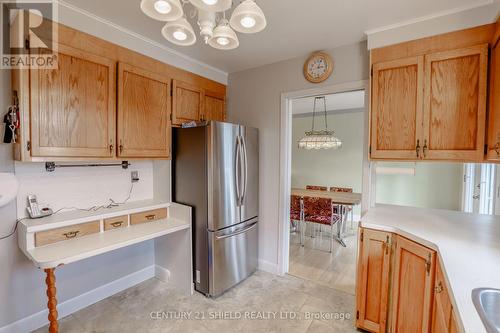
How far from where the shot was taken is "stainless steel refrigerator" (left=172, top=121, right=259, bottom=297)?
2379 millimetres

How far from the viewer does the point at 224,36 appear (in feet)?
4.57

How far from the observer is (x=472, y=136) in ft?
5.76

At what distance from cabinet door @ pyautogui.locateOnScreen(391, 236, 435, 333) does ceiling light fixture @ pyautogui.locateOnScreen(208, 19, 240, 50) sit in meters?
1.72

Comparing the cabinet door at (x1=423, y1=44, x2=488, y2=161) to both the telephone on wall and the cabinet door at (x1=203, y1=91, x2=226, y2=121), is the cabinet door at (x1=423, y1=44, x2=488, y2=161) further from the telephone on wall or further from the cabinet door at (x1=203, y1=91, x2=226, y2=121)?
the telephone on wall

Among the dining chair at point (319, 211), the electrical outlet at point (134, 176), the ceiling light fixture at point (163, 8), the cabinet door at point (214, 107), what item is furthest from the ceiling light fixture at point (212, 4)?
the dining chair at point (319, 211)

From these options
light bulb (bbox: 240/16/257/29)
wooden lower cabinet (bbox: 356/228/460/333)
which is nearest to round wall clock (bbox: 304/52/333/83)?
light bulb (bbox: 240/16/257/29)

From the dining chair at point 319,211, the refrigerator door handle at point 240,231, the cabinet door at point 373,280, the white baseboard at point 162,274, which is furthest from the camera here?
the dining chair at point 319,211

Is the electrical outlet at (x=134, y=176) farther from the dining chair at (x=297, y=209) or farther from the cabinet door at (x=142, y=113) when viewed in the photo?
the dining chair at (x=297, y=209)

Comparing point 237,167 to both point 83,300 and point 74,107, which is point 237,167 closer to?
point 74,107

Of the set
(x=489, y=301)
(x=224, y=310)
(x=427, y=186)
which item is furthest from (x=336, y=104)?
(x=489, y=301)

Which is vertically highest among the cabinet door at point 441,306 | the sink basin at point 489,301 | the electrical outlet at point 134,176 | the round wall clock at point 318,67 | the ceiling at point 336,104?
the ceiling at point 336,104

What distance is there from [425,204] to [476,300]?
3417 mm

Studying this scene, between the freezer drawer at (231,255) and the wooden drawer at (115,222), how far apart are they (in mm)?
778

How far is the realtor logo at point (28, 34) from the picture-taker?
1.66 metres
